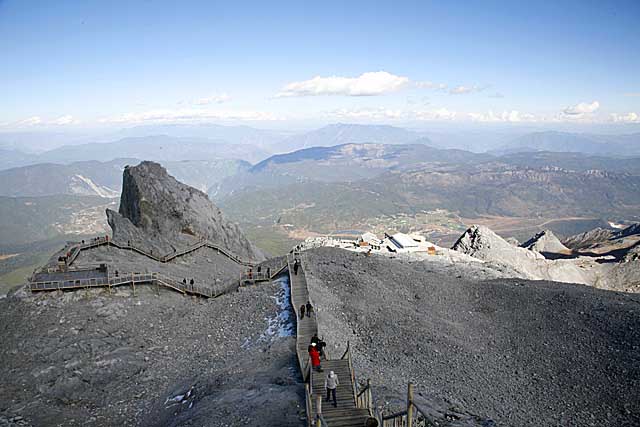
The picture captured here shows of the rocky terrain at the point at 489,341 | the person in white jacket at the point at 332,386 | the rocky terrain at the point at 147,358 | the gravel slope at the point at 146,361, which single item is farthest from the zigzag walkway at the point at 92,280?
the person in white jacket at the point at 332,386

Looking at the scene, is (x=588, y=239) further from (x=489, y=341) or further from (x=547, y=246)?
(x=489, y=341)

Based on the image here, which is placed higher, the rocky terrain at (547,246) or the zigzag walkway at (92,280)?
the zigzag walkway at (92,280)

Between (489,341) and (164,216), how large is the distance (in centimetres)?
5290

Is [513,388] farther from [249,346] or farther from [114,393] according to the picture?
[114,393]

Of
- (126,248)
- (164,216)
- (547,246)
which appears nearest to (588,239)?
(547,246)

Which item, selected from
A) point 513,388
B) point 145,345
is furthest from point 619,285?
point 145,345

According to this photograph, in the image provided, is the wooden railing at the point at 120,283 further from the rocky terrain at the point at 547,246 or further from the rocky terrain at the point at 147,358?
the rocky terrain at the point at 547,246

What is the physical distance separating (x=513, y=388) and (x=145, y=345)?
1002 inches

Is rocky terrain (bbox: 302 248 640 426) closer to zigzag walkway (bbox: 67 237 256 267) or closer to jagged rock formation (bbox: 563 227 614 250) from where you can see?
zigzag walkway (bbox: 67 237 256 267)

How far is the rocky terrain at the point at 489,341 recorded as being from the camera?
24078mm

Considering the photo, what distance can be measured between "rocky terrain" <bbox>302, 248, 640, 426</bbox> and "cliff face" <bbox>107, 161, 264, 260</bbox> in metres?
30.3

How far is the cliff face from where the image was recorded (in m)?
62.3

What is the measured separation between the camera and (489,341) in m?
32.1

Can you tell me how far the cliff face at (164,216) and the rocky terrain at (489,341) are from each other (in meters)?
30.3
